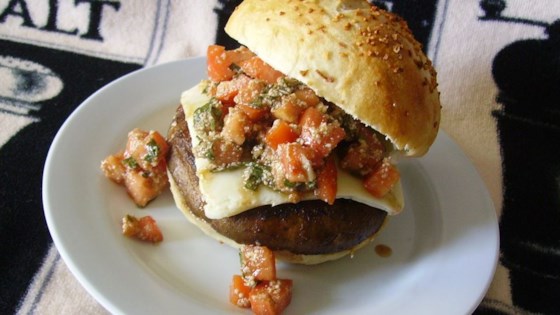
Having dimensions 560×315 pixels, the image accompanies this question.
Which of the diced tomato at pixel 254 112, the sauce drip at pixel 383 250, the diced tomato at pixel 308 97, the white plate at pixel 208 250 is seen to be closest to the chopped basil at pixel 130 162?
the white plate at pixel 208 250

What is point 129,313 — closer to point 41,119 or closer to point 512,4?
point 41,119

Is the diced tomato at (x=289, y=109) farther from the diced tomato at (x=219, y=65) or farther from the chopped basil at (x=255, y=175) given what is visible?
the diced tomato at (x=219, y=65)

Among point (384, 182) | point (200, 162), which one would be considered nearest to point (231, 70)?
point (200, 162)

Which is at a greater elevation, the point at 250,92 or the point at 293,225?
the point at 250,92

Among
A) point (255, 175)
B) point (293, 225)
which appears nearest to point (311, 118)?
point (255, 175)

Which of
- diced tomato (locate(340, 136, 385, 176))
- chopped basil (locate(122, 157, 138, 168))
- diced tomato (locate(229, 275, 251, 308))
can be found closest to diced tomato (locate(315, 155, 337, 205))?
diced tomato (locate(340, 136, 385, 176))

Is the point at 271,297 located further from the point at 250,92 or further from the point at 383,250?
the point at 250,92

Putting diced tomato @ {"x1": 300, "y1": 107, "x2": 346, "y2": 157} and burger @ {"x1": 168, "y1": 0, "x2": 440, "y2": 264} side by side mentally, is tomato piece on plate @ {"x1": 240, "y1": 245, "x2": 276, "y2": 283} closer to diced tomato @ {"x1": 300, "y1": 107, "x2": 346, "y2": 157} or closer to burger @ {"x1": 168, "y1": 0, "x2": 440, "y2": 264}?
burger @ {"x1": 168, "y1": 0, "x2": 440, "y2": 264}
